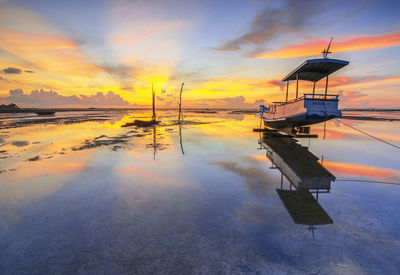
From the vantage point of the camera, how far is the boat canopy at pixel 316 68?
13969 millimetres

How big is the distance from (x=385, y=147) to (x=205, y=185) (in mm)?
16859

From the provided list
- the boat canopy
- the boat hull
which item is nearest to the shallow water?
the boat hull

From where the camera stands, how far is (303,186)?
7.61m

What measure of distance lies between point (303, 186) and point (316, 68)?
12168 mm

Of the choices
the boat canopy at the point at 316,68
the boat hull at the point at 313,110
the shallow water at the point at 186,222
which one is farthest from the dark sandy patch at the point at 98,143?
the boat canopy at the point at 316,68

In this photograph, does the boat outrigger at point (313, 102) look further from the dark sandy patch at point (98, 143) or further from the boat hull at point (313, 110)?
the dark sandy patch at point (98, 143)

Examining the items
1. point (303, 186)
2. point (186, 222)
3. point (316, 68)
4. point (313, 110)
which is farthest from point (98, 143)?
point (316, 68)

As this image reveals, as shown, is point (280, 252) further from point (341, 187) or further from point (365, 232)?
point (341, 187)

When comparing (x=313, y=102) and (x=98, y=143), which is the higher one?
(x=313, y=102)

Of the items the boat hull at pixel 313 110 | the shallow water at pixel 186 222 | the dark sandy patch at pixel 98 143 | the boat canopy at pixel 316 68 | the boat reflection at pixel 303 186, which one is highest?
the boat canopy at pixel 316 68

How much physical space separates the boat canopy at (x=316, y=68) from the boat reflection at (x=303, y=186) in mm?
7234

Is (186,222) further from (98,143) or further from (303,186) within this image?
(98,143)

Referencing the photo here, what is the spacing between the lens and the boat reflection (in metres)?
5.47

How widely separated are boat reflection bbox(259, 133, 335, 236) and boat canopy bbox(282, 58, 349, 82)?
7.23m
